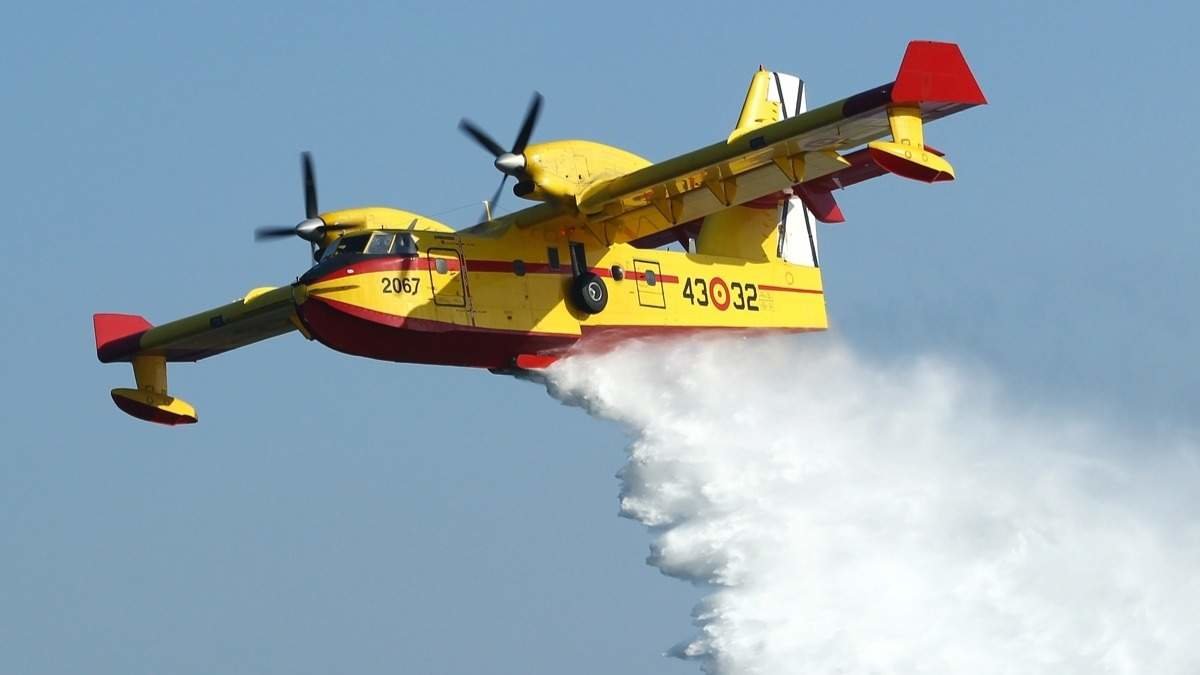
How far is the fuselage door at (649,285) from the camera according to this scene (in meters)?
32.5

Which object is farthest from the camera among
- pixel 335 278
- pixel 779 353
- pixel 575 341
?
pixel 779 353

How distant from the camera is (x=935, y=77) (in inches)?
1114

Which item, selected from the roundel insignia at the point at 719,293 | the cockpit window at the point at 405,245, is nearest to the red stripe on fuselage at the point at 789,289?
the roundel insignia at the point at 719,293

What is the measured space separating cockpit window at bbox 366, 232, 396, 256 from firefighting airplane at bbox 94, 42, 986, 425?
0.07 feet

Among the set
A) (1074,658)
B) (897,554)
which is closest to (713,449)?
(897,554)

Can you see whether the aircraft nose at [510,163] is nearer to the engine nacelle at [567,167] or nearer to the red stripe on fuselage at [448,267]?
the engine nacelle at [567,167]

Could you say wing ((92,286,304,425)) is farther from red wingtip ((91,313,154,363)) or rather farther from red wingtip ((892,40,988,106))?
red wingtip ((892,40,988,106))

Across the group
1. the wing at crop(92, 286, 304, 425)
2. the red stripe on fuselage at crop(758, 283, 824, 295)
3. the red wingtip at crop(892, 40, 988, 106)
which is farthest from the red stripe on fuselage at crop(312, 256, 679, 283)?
the red wingtip at crop(892, 40, 988, 106)

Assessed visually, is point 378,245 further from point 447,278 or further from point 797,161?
point 797,161

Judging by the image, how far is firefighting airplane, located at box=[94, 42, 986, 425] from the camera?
2934 centimetres

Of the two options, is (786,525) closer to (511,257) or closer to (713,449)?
(713,449)

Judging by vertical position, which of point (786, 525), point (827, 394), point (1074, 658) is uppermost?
point (827, 394)

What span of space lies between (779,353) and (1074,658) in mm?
6399

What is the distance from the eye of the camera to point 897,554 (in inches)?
1272
